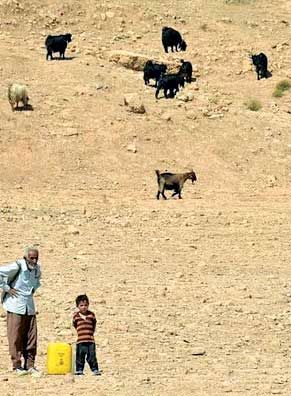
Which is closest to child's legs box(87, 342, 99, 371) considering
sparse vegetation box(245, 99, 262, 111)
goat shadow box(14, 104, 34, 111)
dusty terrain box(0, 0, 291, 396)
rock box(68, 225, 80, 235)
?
dusty terrain box(0, 0, 291, 396)

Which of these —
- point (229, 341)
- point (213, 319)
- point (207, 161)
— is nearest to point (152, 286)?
point (213, 319)

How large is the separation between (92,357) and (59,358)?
0.93 feet

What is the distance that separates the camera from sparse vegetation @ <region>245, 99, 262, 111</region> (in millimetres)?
28000

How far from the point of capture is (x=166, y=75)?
88.5ft

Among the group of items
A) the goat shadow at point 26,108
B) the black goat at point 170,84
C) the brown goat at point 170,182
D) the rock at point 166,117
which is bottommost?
the brown goat at point 170,182

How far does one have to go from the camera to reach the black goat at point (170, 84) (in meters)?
26.8

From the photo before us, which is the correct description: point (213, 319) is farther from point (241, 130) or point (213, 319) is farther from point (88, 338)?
point (241, 130)

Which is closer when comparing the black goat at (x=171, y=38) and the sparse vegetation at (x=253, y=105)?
the sparse vegetation at (x=253, y=105)

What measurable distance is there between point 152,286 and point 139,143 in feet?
31.2

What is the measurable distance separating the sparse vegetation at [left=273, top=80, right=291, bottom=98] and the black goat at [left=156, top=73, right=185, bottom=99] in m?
3.07

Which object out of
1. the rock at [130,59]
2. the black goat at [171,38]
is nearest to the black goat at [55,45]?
the rock at [130,59]

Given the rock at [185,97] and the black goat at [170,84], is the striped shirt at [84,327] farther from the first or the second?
the rock at [185,97]

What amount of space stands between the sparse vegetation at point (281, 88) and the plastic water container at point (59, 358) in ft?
65.9

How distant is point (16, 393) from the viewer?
9703 mm
